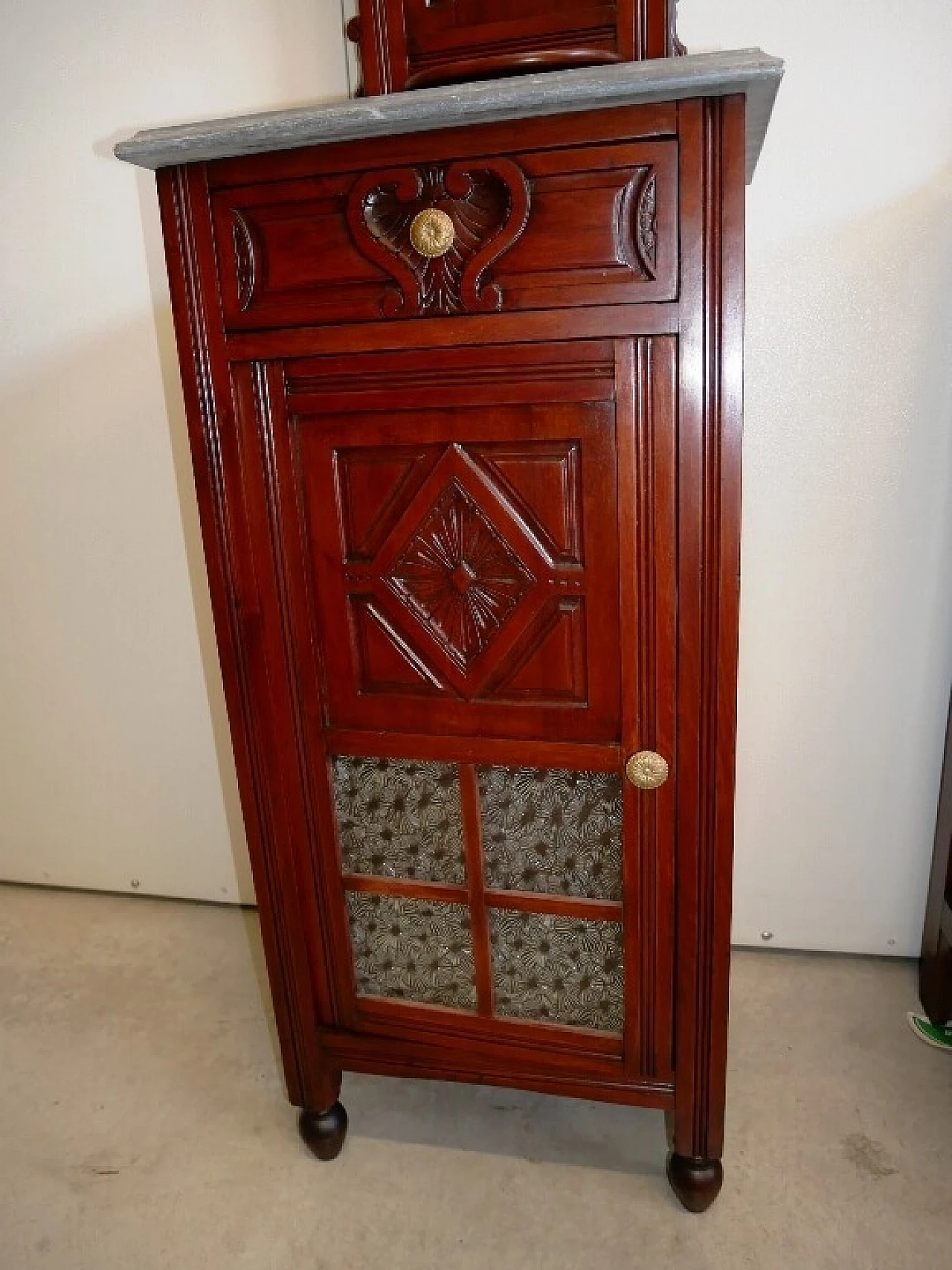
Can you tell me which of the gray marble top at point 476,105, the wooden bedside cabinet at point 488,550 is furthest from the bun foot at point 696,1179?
the gray marble top at point 476,105

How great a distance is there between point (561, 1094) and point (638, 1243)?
0.26 m

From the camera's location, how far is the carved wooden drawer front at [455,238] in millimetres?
904

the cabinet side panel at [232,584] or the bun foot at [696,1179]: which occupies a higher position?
the cabinet side panel at [232,584]

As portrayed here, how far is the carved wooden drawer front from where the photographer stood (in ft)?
2.97

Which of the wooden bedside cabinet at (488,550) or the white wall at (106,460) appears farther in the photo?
the white wall at (106,460)

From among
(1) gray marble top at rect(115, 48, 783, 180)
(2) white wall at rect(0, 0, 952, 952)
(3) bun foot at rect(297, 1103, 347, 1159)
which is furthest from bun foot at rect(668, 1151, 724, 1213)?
(1) gray marble top at rect(115, 48, 783, 180)

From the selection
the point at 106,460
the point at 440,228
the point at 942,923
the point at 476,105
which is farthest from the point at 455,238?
the point at 942,923

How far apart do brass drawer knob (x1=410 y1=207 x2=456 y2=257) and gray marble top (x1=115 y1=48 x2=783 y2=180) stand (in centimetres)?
8

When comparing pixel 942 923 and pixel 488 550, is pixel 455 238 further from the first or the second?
pixel 942 923

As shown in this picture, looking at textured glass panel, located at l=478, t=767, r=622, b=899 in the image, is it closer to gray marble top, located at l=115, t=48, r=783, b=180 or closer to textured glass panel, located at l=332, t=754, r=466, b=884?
textured glass panel, located at l=332, t=754, r=466, b=884

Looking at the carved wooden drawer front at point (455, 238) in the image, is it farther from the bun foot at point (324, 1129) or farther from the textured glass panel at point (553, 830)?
the bun foot at point (324, 1129)

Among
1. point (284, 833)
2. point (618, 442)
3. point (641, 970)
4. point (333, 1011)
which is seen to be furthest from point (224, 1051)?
point (618, 442)

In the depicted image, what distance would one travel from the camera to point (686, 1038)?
1.15m

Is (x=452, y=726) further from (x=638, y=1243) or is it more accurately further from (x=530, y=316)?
(x=638, y=1243)
